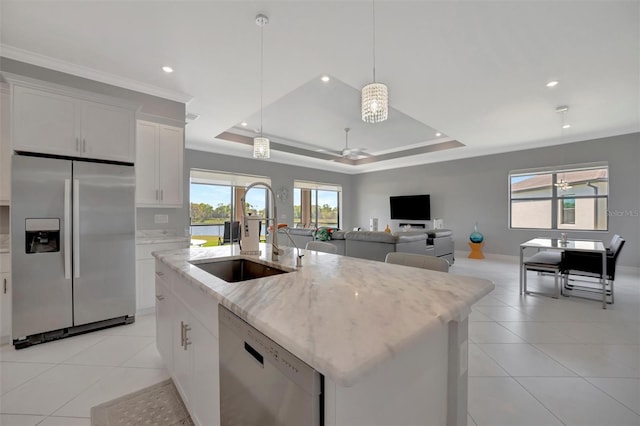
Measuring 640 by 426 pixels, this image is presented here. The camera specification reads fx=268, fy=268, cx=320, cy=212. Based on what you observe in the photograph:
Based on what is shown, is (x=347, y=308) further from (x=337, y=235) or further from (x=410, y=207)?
(x=410, y=207)

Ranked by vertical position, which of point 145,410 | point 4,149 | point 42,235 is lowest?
point 145,410

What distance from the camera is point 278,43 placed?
8.21 feet

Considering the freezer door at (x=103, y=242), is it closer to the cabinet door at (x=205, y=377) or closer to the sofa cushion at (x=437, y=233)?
the cabinet door at (x=205, y=377)

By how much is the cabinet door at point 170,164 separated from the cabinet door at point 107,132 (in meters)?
0.50

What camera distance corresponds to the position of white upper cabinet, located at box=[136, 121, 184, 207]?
3283 mm

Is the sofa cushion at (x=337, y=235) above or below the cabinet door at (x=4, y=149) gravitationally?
below

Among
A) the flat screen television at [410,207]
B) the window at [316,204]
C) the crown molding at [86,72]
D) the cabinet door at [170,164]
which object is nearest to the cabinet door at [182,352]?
the cabinet door at [170,164]

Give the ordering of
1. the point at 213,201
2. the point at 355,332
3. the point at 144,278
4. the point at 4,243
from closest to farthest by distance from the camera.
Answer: the point at 355,332 < the point at 4,243 < the point at 144,278 < the point at 213,201

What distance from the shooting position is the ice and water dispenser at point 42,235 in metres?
2.38

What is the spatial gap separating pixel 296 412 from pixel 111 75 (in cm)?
386

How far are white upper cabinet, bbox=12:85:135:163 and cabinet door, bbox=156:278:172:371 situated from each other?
1.73 metres

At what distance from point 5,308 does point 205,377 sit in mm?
2614

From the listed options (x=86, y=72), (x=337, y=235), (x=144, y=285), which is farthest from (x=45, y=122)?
(x=337, y=235)

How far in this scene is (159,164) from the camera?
3.42 meters
